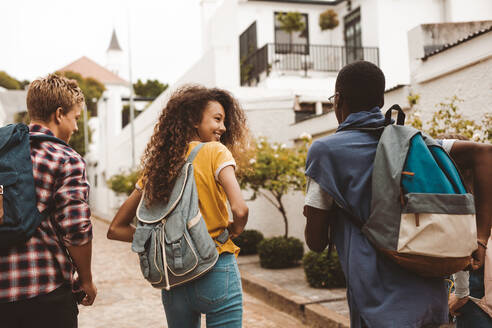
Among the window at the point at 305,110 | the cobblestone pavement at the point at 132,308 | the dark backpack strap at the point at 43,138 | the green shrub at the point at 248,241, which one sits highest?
the window at the point at 305,110

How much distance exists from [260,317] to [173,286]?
4.04 meters

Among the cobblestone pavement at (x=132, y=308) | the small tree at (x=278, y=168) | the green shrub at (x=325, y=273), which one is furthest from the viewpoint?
the small tree at (x=278, y=168)

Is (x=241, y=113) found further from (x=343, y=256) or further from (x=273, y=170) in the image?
(x=273, y=170)

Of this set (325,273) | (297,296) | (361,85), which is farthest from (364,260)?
(325,273)

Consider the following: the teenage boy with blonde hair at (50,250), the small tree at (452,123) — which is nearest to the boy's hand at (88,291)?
the teenage boy with blonde hair at (50,250)

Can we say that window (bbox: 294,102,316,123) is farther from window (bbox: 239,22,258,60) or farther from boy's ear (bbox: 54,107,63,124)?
boy's ear (bbox: 54,107,63,124)

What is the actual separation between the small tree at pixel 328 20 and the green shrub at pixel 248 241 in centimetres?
982

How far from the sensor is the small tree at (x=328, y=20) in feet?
57.5

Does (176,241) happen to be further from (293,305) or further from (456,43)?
(456,43)

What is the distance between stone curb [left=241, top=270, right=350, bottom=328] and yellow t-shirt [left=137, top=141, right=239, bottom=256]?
3.12m

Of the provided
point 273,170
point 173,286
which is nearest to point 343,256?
point 173,286

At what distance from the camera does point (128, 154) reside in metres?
26.5

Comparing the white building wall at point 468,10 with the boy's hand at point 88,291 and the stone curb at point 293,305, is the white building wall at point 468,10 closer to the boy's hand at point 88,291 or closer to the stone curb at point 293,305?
the stone curb at point 293,305

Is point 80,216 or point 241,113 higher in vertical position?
point 241,113
